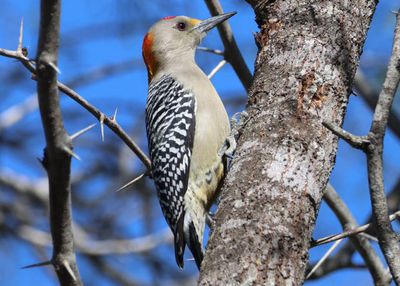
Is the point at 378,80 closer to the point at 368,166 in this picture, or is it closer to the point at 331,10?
the point at 331,10

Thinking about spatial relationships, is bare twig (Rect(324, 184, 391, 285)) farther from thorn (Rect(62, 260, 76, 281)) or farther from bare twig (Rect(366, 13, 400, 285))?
thorn (Rect(62, 260, 76, 281))

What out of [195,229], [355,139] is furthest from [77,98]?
[195,229]

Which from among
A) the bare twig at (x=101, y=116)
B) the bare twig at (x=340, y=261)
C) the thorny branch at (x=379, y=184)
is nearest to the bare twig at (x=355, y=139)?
the thorny branch at (x=379, y=184)

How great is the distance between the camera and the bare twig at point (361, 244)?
13.9 ft

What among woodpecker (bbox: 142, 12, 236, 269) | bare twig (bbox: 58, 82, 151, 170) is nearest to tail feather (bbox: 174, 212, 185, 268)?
woodpecker (bbox: 142, 12, 236, 269)

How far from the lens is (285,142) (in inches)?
120

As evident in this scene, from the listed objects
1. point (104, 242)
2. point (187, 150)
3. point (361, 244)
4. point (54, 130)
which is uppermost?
point (54, 130)

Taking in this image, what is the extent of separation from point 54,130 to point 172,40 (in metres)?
4.25

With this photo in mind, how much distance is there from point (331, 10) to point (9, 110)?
641 centimetres

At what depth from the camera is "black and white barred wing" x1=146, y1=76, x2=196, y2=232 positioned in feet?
16.9

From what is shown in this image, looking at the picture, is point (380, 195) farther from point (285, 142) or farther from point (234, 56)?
point (234, 56)

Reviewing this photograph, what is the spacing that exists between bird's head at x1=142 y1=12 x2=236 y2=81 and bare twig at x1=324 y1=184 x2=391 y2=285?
93.8 inches

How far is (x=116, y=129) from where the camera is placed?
3.41 m

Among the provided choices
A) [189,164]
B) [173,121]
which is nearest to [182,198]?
[189,164]
